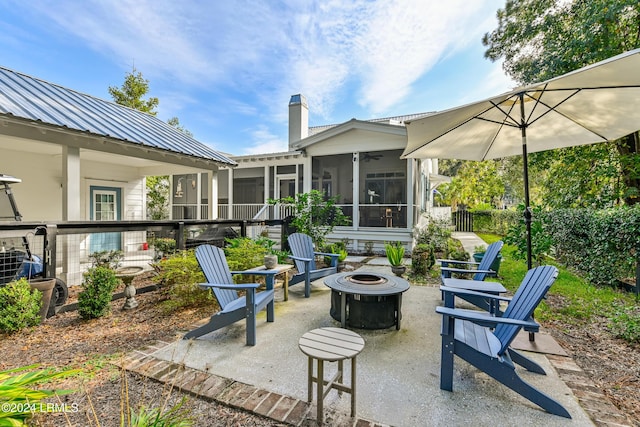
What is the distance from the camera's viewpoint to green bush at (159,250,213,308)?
4.18 metres

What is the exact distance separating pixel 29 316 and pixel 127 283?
3.78ft

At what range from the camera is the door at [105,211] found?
831cm

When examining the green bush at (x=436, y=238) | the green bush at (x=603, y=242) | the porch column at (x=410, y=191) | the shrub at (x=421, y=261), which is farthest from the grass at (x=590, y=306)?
the porch column at (x=410, y=191)

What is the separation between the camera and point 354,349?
204 centimetres

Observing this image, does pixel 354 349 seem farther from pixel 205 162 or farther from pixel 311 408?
pixel 205 162

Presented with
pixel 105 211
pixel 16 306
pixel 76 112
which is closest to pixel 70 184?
pixel 76 112

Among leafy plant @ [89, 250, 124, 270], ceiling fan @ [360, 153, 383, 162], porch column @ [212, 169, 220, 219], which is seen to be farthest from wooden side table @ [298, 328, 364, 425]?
ceiling fan @ [360, 153, 383, 162]

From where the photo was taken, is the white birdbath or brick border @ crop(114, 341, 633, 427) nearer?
brick border @ crop(114, 341, 633, 427)

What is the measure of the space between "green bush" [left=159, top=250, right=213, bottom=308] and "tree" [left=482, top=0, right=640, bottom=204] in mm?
9130

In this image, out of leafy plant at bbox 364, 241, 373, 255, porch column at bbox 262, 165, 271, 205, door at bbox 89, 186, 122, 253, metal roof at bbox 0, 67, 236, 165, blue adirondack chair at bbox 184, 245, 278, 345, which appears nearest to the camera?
blue adirondack chair at bbox 184, 245, 278, 345

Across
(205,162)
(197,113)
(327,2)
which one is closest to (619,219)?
(327,2)

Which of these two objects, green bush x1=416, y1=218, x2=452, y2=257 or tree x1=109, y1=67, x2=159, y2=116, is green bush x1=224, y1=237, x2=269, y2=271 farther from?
tree x1=109, y1=67, x2=159, y2=116

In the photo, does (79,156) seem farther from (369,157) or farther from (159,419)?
(369,157)

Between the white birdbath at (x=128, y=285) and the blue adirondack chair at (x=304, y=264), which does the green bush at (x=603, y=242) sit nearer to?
the blue adirondack chair at (x=304, y=264)
